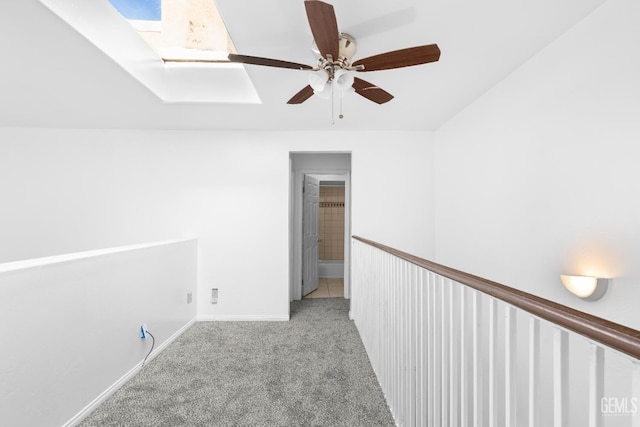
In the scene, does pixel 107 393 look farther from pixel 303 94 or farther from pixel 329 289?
pixel 329 289

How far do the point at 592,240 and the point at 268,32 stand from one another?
219 cm

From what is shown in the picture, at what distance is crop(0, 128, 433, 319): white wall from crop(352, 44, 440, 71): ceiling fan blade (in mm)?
2115

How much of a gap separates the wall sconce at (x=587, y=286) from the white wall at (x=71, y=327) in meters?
2.85

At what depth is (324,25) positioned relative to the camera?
1.30m

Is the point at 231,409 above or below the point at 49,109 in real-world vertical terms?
below

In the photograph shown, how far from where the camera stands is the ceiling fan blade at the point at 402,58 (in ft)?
4.70

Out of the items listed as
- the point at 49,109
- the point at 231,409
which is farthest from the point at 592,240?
the point at 49,109

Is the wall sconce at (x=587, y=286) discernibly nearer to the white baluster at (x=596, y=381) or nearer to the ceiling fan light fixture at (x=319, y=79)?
the white baluster at (x=596, y=381)

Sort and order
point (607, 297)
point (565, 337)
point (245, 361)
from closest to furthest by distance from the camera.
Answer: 1. point (565, 337)
2. point (607, 297)
3. point (245, 361)

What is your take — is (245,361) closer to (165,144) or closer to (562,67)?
(165,144)

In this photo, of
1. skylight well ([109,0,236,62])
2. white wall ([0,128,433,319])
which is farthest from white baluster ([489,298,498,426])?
white wall ([0,128,433,319])

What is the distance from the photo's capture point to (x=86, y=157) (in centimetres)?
352

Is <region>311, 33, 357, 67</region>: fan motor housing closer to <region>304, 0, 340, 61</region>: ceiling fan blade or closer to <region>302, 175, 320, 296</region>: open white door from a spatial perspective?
<region>304, 0, 340, 61</region>: ceiling fan blade

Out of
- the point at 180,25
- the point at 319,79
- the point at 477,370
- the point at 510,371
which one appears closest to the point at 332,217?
the point at 180,25
